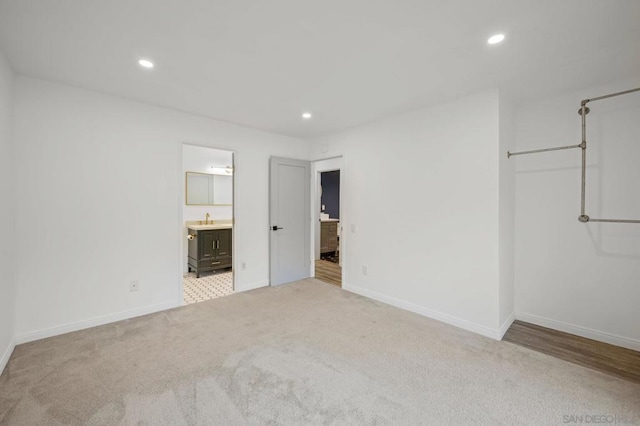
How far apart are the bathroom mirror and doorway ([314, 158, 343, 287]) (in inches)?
79.2

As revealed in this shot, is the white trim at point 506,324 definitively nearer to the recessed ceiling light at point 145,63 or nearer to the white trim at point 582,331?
the white trim at point 582,331

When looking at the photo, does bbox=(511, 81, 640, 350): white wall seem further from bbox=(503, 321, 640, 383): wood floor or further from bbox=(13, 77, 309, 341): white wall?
bbox=(13, 77, 309, 341): white wall

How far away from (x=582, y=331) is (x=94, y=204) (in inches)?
208

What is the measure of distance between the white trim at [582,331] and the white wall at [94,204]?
4.27m

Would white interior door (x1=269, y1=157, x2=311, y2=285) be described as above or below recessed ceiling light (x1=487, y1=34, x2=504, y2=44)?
below

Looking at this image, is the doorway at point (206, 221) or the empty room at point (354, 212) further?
the doorway at point (206, 221)

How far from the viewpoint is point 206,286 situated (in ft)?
14.5

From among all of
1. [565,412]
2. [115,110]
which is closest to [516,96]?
[565,412]

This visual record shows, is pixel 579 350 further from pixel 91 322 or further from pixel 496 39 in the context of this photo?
pixel 91 322

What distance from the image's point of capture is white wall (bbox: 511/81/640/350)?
257 centimetres

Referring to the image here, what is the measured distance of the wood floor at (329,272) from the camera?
4.81m

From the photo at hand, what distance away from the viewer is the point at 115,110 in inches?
119

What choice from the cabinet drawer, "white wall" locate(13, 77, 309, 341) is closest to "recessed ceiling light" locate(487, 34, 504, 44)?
"white wall" locate(13, 77, 309, 341)

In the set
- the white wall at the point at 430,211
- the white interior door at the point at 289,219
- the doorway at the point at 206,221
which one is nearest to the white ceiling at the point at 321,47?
the white wall at the point at 430,211
